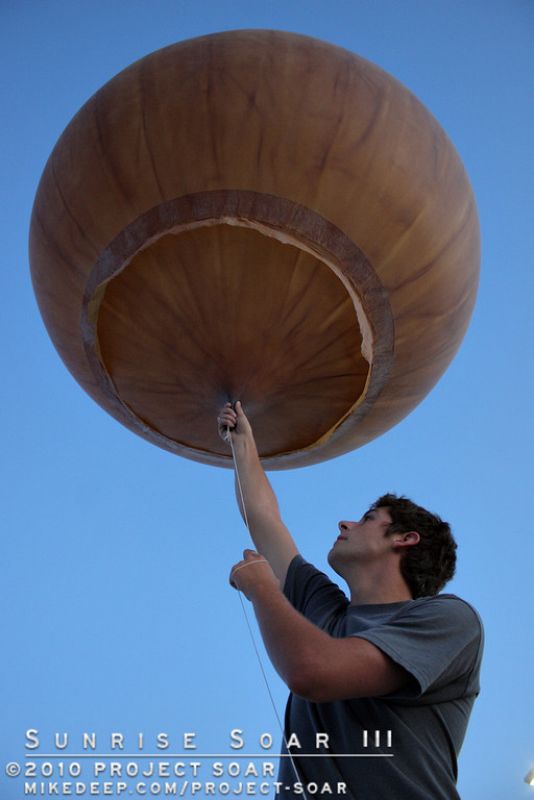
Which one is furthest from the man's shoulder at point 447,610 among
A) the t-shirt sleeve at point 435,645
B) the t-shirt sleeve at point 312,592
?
the t-shirt sleeve at point 312,592

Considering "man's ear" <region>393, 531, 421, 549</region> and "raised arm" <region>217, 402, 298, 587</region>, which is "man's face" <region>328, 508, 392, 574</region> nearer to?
"man's ear" <region>393, 531, 421, 549</region>

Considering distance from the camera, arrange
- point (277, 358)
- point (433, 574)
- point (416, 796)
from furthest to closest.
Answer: point (277, 358) → point (433, 574) → point (416, 796)

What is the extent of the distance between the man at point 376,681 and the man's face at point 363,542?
6cm

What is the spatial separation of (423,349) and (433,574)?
23.9 inches

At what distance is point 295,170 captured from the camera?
1.89 meters

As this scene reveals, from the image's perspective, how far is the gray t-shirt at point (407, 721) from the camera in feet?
5.23

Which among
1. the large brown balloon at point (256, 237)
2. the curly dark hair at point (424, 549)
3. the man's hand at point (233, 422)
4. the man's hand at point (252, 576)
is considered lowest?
the man's hand at point (252, 576)

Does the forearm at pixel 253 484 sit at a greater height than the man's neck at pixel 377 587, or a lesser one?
greater

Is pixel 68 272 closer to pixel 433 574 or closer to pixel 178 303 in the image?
pixel 178 303

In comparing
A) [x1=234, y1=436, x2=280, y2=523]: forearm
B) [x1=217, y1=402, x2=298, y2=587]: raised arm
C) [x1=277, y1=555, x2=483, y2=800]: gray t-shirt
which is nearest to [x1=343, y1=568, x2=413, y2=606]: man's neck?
[x1=277, y1=555, x2=483, y2=800]: gray t-shirt

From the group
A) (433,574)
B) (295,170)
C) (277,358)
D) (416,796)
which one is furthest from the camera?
(277,358)

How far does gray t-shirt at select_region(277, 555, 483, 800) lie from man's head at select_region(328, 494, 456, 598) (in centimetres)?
25

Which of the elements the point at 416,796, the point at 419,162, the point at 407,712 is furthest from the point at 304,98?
the point at 416,796

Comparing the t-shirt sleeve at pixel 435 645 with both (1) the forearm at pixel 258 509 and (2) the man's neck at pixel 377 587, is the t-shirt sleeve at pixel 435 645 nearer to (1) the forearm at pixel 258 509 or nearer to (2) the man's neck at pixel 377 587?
(2) the man's neck at pixel 377 587
